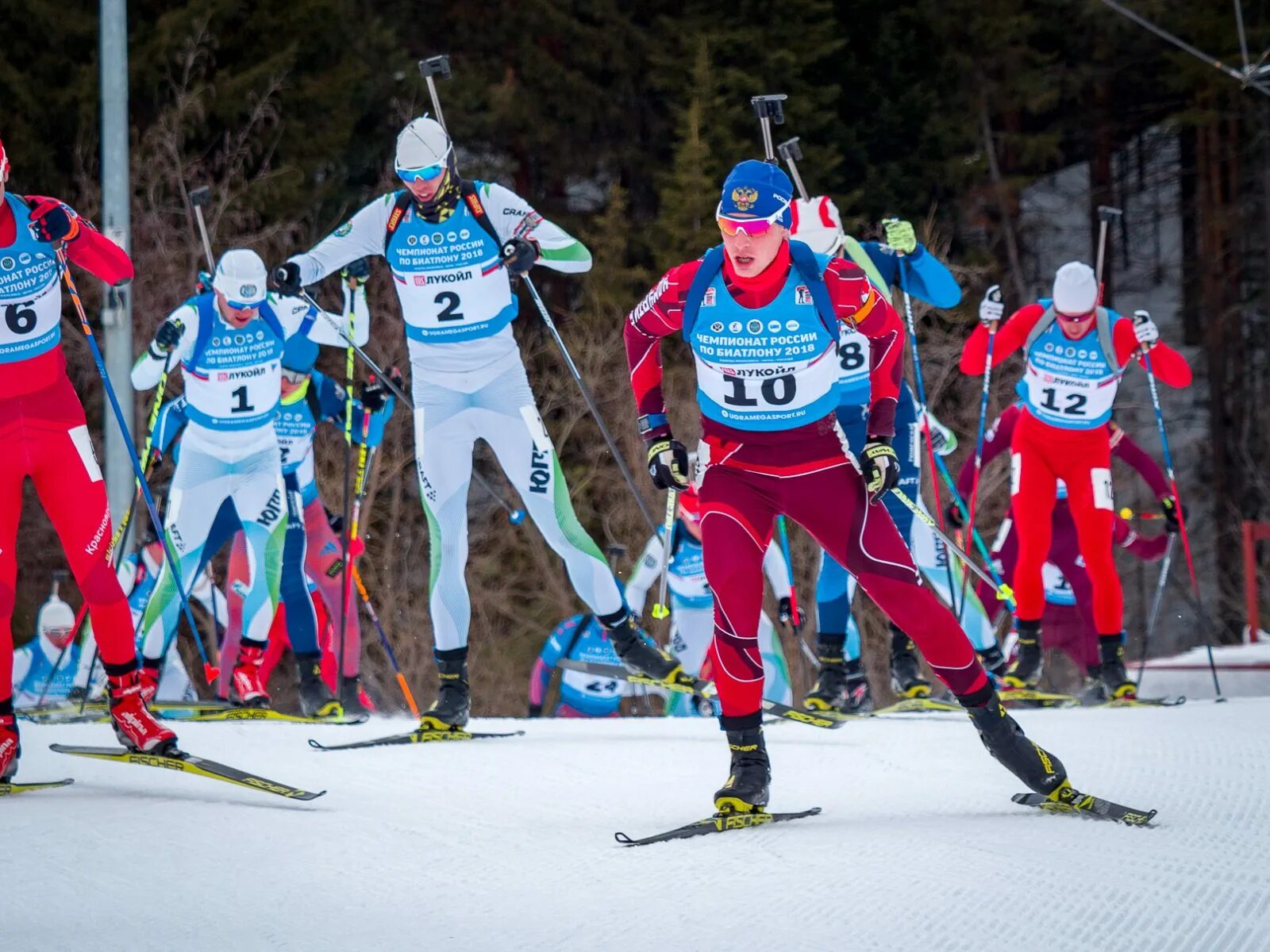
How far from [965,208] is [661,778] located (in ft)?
Answer: 65.2

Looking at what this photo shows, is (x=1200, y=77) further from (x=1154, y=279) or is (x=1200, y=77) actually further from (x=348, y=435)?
(x=348, y=435)

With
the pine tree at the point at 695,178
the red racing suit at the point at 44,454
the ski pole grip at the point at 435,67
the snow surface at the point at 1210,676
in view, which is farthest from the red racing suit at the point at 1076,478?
the pine tree at the point at 695,178

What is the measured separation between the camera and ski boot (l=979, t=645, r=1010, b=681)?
872cm

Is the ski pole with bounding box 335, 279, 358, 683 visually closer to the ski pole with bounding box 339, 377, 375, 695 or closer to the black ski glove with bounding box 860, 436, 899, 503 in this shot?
the ski pole with bounding box 339, 377, 375, 695

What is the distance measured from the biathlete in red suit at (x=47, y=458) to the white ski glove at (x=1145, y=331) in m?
4.99

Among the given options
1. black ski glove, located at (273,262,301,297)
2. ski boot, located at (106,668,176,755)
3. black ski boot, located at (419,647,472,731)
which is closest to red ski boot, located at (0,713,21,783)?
ski boot, located at (106,668,176,755)

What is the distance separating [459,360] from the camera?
6359mm

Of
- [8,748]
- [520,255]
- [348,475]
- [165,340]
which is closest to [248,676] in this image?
[348,475]

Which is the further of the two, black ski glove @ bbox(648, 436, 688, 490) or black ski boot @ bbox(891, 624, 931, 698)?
black ski boot @ bbox(891, 624, 931, 698)

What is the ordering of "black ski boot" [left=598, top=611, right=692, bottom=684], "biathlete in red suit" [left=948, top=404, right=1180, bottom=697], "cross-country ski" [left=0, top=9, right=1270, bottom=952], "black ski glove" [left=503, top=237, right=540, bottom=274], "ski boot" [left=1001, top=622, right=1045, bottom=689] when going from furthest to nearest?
"biathlete in red suit" [left=948, top=404, right=1180, bottom=697] → "ski boot" [left=1001, top=622, right=1045, bottom=689] → "black ski boot" [left=598, top=611, right=692, bottom=684] → "black ski glove" [left=503, top=237, right=540, bottom=274] → "cross-country ski" [left=0, top=9, right=1270, bottom=952]

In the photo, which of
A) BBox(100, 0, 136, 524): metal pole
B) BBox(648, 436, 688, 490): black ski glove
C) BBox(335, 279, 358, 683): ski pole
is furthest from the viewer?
BBox(100, 0, 136, 524): metal pole

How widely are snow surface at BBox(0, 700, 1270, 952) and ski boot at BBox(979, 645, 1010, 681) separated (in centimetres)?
255

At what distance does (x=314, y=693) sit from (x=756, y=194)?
4.45 m

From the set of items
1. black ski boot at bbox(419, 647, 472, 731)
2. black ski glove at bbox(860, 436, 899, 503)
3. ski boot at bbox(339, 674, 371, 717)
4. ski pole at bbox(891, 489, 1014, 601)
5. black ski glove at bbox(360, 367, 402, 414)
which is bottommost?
ski boot at bbox(339, 674, 371, 717)
